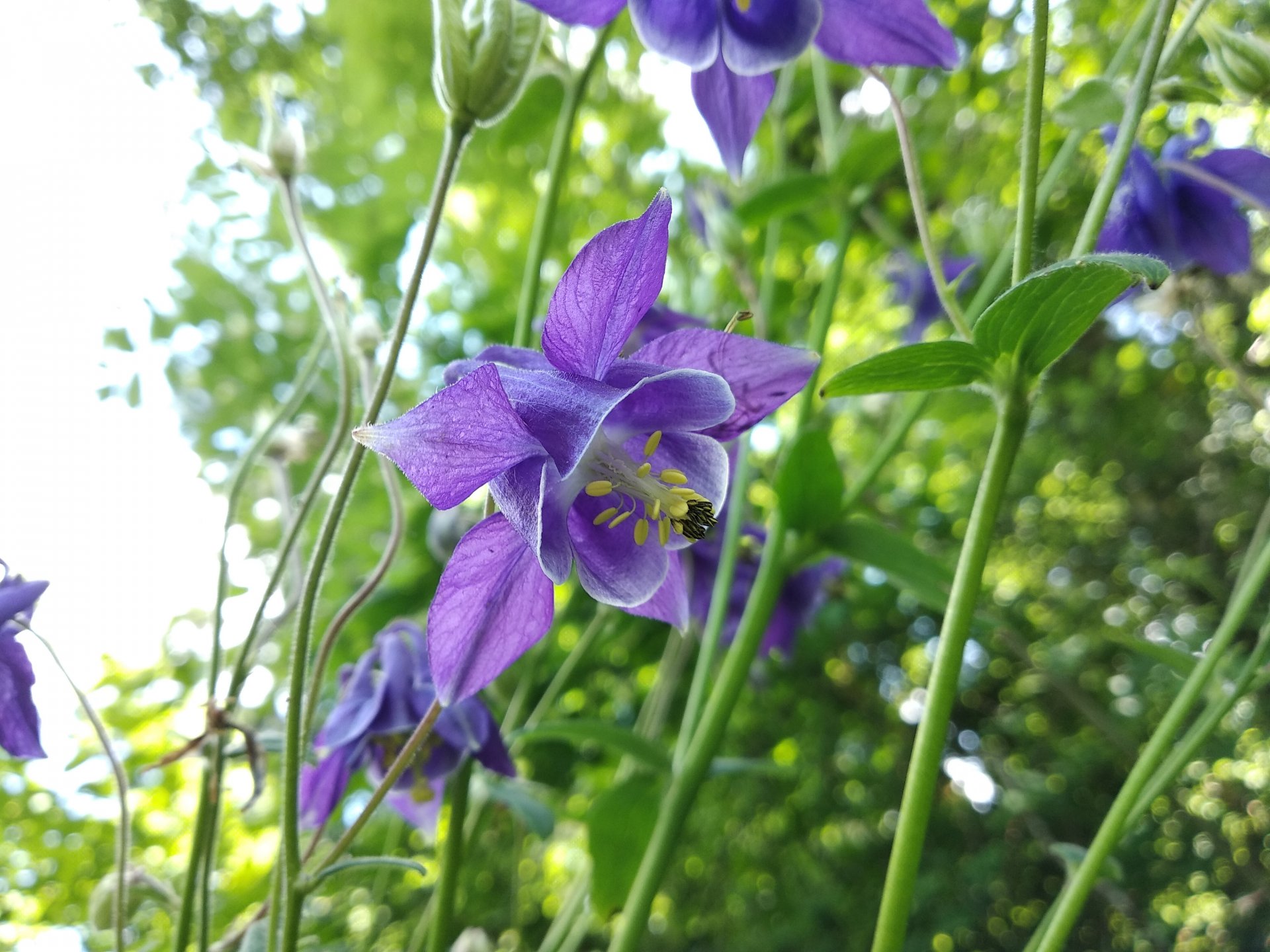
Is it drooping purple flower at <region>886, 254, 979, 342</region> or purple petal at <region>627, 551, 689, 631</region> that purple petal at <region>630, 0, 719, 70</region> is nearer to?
purple petal at <region>627, 551, 689, 631</region>

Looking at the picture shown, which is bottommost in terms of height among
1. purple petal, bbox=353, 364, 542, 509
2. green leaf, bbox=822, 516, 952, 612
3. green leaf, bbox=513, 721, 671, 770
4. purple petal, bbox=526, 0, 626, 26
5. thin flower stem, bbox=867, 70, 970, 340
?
green leaf, bbox=513, 721, 671, 770

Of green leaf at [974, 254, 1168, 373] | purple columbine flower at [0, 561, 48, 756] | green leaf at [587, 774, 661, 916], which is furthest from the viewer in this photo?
green leaf at [587, 774, 661, 916]

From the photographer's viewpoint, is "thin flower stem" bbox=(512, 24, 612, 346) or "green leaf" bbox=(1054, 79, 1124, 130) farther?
"thin flower stem" bbox=(512, 24, 612, 346)

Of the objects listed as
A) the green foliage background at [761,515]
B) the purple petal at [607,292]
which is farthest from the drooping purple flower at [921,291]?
the purple petal at [607,292]

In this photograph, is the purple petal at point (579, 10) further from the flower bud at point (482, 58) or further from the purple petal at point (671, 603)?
the purple petal at point (671, 603)

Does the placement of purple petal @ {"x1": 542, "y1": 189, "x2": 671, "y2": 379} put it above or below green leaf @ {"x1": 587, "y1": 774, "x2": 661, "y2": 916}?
above

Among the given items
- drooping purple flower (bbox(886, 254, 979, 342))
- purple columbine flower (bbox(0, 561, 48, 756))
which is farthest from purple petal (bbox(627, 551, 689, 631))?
drooping purple flower (bbox(886, 254, 979, 342))
